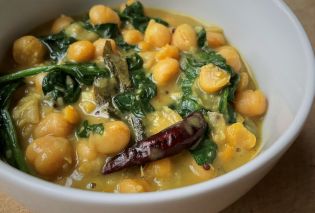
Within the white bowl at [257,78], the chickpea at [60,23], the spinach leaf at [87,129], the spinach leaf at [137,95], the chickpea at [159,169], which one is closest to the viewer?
the white bowl at [257,78]

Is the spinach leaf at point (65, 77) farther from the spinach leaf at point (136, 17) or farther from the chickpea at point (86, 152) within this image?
the spinach leaf at point (136, 17)

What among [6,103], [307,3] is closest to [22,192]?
[6,103]

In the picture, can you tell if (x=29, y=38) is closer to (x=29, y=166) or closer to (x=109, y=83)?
(x=109, y=83)

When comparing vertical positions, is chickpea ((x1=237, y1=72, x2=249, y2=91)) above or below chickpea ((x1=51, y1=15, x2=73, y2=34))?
below

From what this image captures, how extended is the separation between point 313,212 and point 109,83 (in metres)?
1.00

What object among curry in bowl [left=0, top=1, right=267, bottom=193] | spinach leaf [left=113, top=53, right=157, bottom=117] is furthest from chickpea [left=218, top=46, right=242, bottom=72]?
spinach leaf [left=113, top=53, right=157, bottom=117]

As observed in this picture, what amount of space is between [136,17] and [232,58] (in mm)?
570

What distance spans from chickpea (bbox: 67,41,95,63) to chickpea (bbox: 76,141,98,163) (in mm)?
488

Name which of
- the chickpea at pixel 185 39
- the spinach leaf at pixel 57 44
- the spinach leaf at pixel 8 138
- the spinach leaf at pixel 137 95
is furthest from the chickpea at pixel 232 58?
the spinach leaf at pixel 8 138

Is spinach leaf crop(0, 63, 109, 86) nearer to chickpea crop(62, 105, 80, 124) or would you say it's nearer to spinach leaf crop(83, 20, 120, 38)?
chickpea crop(62, 105, 80, 124)

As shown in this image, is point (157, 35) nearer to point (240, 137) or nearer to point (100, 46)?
point (100, 46)

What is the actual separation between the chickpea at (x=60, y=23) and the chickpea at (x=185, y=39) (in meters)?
0.57

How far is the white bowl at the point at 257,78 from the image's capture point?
1420 millimetres

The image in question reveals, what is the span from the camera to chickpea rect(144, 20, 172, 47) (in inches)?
92.0
